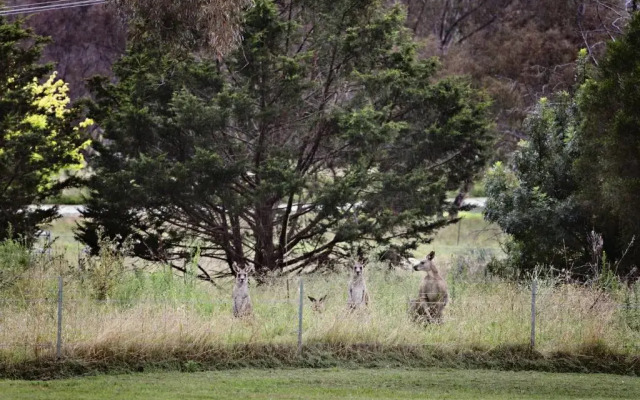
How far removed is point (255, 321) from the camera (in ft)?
49.5

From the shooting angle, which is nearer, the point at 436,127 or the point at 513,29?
the point at 436,127

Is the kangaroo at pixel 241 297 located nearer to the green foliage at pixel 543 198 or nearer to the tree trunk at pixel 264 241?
the tree trunk at pixel 264 241

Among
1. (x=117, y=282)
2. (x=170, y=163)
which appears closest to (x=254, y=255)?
(x=170, y=163)

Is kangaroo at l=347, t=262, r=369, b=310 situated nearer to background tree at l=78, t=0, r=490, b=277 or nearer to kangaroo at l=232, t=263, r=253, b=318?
kangaroo at l=232, t=263, r=253, b=318

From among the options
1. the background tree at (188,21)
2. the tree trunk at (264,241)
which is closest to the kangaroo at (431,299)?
the background tree at (188,21)

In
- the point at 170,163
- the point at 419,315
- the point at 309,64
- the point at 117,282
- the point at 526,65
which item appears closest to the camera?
the point at 419,315

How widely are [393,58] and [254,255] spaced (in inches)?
221

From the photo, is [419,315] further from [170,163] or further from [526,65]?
[526,65]

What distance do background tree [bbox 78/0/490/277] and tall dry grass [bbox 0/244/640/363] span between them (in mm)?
3892

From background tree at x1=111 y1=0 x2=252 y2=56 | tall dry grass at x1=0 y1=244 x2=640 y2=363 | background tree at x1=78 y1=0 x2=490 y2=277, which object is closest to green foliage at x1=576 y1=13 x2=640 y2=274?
tall dry grass at x1=0 y1=244 x2=640 y2=363

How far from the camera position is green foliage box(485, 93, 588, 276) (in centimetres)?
2103

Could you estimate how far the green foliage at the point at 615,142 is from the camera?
18.5 meters

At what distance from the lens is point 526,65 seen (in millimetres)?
36250

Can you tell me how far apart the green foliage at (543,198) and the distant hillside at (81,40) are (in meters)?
30.0
